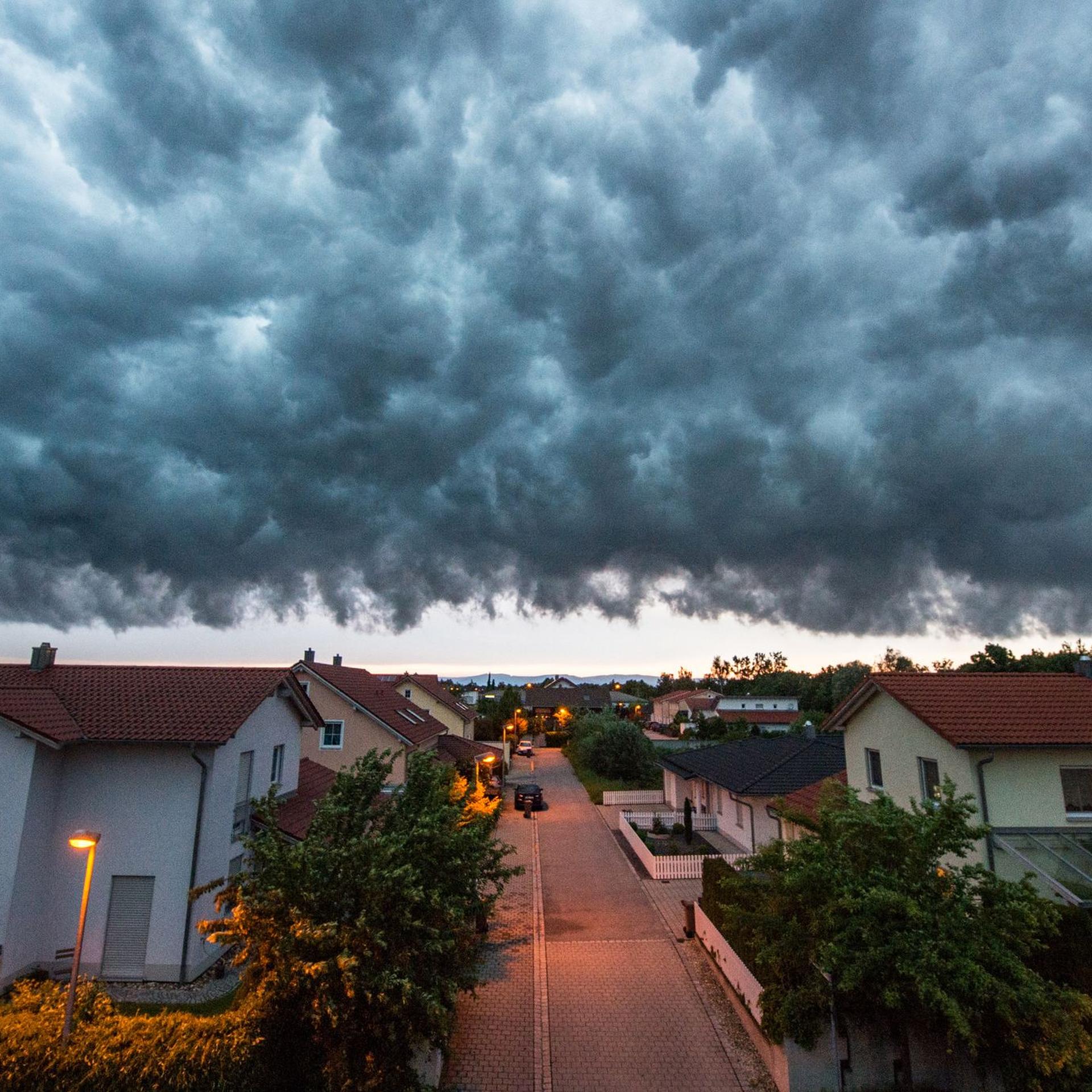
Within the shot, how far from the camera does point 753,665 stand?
184 metres

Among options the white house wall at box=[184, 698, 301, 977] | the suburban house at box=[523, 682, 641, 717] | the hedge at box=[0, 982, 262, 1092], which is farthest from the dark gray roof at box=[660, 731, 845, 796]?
the suburban house at box=[523, 682, 641, 717]

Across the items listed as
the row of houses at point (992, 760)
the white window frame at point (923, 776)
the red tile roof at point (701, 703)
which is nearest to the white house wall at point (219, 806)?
the row of houses at point (992, 760)

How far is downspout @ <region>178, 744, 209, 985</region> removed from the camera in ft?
52.7

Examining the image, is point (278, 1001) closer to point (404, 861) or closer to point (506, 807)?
point (404, 861)

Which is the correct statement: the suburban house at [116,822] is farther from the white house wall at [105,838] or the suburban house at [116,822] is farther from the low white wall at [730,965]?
the low white wall at [730,965]

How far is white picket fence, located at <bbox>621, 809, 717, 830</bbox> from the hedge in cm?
2427

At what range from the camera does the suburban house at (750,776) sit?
25.4 m

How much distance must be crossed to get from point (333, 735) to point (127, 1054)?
2519 centimetres

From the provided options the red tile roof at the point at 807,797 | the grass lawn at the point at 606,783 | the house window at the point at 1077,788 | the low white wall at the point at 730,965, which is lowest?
the low white wall at the point at 730,965

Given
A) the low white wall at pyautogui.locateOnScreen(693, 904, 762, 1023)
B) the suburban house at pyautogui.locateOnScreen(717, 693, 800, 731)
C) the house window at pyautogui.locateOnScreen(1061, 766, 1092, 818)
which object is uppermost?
the suburban house at pyautogui.locateOnScreen(717, 693, 800, 731)

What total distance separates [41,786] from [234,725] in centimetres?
455

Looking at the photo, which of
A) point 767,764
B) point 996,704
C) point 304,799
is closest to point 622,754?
point 767,764

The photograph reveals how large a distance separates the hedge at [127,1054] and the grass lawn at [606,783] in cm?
3508

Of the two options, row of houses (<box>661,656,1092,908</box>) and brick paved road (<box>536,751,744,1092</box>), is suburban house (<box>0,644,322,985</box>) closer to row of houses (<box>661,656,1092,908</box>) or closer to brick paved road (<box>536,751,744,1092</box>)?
brick paved road (<box>536,751,744,1092</box>)
